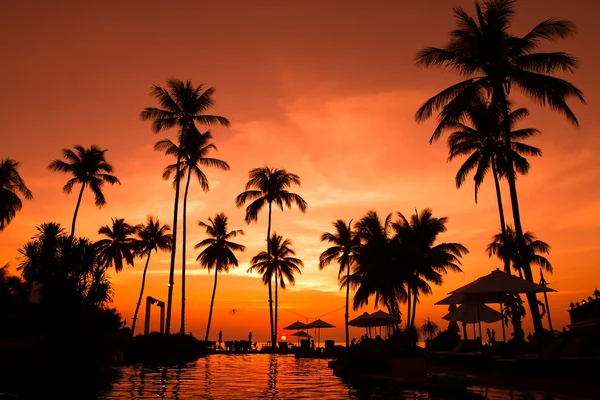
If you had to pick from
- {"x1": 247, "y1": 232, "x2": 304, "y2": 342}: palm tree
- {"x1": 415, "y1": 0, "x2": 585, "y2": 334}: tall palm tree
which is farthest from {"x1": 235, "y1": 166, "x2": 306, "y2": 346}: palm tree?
{"x1": 415, "y1": 0, "x2": 585, "y2": 334}: tall palm tree

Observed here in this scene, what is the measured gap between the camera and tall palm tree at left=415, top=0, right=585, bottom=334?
61.2 feet

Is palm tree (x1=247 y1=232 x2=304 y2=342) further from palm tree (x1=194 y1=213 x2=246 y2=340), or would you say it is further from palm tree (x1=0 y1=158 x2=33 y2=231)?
palm tree (x1=0 y1=158 x2=33 y2=231)

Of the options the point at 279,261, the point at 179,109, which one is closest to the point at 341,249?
the point at 279,261

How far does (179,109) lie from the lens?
1310 inches

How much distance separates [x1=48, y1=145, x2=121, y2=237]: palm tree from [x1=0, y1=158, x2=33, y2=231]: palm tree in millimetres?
2646

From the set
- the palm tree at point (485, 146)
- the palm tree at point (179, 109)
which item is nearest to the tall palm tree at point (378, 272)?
the palm tree at point (485, 146)

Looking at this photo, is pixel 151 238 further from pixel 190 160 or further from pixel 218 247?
pixel 190 160

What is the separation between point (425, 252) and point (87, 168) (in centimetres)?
2865

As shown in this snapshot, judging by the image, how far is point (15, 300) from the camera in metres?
24.0

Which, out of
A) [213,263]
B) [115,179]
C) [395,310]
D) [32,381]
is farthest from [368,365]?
[213,263]

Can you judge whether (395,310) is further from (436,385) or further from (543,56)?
(436,385)

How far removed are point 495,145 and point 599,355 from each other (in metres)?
15.1

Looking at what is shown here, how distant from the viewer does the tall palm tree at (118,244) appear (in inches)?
1978

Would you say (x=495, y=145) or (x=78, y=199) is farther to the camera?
(x=78, y=199)
